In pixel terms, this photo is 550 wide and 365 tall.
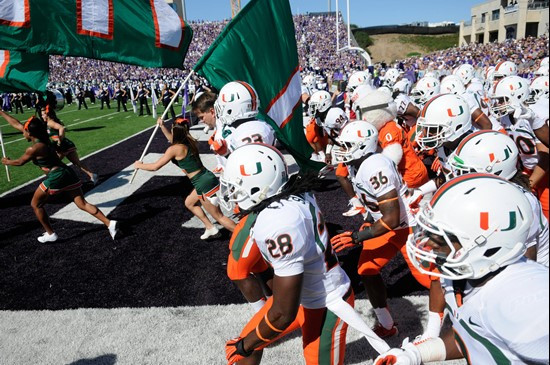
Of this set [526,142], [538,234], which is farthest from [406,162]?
[538,234]

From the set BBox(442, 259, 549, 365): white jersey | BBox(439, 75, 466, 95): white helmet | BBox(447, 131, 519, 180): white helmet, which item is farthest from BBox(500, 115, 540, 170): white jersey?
BBox(442, 259, 549, 365): white jersey

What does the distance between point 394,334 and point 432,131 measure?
2139 millimetres

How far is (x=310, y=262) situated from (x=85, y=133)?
17.7 metres

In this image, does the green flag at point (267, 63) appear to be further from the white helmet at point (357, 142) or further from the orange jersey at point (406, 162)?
the white helmet at point (357, 142)

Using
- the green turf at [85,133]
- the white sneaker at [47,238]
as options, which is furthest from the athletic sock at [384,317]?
the green turf at [85,133]

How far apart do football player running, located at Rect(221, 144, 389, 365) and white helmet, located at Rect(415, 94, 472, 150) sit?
2.09 m

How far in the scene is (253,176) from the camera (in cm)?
254

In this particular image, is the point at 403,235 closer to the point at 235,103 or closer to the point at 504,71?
the point at 235,103

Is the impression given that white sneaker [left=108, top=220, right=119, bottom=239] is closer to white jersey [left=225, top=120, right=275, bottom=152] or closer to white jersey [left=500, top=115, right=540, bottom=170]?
white jersey [left=225, top=120, right=275, bottom=152]

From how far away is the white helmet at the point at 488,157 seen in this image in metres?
3.32

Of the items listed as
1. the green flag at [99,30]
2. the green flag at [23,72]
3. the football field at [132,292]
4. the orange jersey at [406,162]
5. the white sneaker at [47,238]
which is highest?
the green flag at [99,30]

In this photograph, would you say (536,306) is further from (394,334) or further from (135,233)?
(135,233)

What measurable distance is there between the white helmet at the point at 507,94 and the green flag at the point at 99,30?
16.3 ft

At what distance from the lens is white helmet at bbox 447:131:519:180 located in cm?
332
